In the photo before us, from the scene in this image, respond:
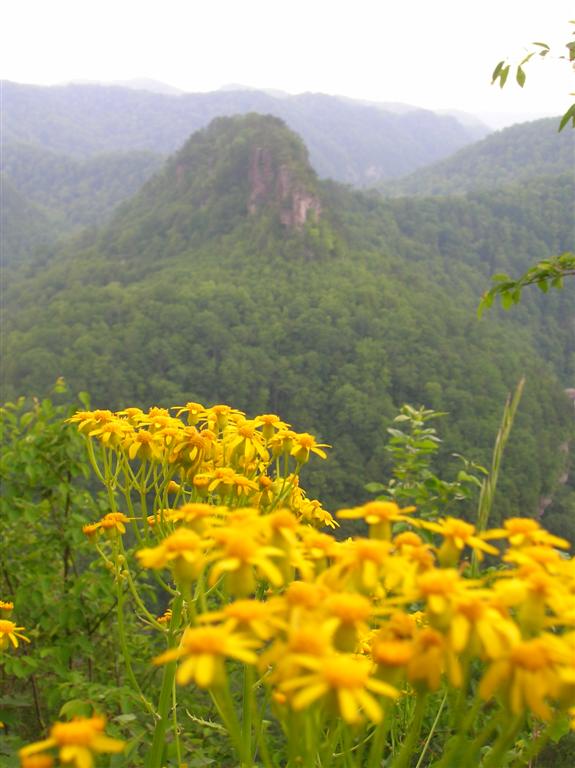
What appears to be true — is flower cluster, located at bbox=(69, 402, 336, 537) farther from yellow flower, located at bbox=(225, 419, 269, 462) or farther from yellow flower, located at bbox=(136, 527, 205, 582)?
yellow flower, located at bbox=(136, 527, 205, 582)

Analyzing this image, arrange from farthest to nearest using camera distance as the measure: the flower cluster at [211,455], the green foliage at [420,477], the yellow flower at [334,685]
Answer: the green foliage at [420,477] < the flower cluster at [211,455] < the yellow flower at [334,685]

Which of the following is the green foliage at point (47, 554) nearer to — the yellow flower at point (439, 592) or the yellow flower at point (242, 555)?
the yellow flower at point (242, 555)

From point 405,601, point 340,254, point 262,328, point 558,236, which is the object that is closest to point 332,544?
point 405,601

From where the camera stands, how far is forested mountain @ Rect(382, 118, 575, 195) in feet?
463

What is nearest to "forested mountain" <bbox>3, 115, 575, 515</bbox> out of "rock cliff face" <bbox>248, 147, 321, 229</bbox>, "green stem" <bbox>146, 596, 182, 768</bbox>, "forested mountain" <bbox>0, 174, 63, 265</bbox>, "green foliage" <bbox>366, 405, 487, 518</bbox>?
"rock cliff face" <bbox>248, 147, 321, 229</bbox>

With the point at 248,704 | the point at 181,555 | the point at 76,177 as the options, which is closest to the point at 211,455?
the point at 248,704

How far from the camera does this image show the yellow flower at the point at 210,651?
92 centimetres

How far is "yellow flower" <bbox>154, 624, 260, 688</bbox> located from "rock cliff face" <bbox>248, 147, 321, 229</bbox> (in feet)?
290

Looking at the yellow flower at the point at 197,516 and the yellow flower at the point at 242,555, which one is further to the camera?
the yellow flower at the point at 197,516

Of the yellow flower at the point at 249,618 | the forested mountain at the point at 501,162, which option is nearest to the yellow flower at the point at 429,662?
the yellow flower at the point at 249,618

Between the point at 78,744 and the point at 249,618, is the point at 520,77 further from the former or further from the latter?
the point at 78,744

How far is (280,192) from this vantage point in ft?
298

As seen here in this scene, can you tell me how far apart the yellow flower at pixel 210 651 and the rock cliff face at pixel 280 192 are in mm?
88362

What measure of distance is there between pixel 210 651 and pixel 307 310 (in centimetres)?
6980
